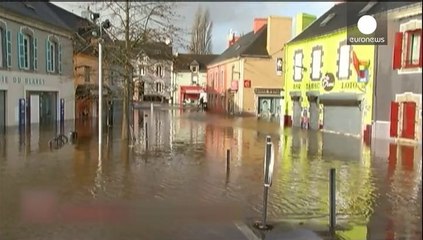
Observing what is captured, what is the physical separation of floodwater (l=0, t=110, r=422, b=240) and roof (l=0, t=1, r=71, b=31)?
12849mm

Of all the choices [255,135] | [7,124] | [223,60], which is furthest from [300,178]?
[223,60]

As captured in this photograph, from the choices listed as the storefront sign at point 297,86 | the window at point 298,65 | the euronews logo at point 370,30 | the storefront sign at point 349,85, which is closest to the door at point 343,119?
the storefront sign at point 349,85

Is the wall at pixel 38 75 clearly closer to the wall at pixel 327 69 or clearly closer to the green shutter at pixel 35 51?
the green shutter at pixel 35 51

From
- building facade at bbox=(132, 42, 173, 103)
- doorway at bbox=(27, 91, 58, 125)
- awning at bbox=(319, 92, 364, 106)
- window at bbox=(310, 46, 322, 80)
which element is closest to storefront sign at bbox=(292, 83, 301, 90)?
window at bbox=(310, 46, 322, 80)

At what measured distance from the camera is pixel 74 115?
Answer: 38.2 meters

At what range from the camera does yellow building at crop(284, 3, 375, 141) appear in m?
25.6

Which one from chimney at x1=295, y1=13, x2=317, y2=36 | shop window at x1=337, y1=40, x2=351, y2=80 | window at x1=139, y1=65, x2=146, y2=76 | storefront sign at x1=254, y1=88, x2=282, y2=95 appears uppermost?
chimney at x1=295, y1=13, x2=317, y2=36

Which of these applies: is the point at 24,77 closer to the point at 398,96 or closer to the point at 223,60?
the point at 398,96

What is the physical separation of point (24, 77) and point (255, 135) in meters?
13.9

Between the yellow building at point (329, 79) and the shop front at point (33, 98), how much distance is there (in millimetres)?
15594

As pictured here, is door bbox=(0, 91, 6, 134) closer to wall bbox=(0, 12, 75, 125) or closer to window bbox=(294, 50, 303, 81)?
wall bbox=(0, 12, 75, 125)

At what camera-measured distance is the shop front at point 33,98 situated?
2827 centimetres

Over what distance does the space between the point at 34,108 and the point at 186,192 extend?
79.0 ft

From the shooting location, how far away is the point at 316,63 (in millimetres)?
31484
